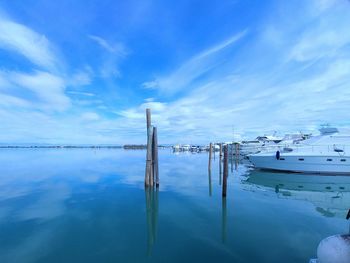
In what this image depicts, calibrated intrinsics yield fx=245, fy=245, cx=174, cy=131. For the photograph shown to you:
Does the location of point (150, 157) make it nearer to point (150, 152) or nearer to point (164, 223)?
point (150, 152)

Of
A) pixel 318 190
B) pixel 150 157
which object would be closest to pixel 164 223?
pixel 150 157

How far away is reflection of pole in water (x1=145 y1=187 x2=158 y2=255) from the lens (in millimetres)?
7591

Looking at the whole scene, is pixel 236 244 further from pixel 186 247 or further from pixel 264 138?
pixel 264 138

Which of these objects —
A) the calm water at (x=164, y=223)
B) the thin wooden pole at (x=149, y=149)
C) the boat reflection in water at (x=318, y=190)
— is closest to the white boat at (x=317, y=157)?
the boat reflection in water at (x=318, y=190)

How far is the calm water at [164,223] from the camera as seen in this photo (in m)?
6.62

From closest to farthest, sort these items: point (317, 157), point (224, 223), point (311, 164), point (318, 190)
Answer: point (224, 223), point (318, 190), point (317, 157), point (311, 164)

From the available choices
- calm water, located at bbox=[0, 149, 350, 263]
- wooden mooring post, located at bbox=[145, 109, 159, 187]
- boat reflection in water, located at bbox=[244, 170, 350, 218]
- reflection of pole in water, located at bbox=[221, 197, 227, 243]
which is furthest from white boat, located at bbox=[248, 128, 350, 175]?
wooden mooring post, located at bbox=[145, 109, 159, 187]

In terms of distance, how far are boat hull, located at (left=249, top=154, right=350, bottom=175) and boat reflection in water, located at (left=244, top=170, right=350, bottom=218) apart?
25.3 inches

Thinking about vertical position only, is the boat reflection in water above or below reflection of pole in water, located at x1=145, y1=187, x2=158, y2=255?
below

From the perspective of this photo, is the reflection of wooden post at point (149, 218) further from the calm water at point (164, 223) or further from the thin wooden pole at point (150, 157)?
the thin wooden pole at point (150, 157)

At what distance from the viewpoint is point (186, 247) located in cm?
700

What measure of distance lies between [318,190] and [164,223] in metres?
12.4

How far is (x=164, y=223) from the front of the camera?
364 inches

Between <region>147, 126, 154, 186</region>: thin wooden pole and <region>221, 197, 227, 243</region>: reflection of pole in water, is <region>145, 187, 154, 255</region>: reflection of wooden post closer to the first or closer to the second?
<region>147, 126, 154, 186</region>: thin wooden pole
